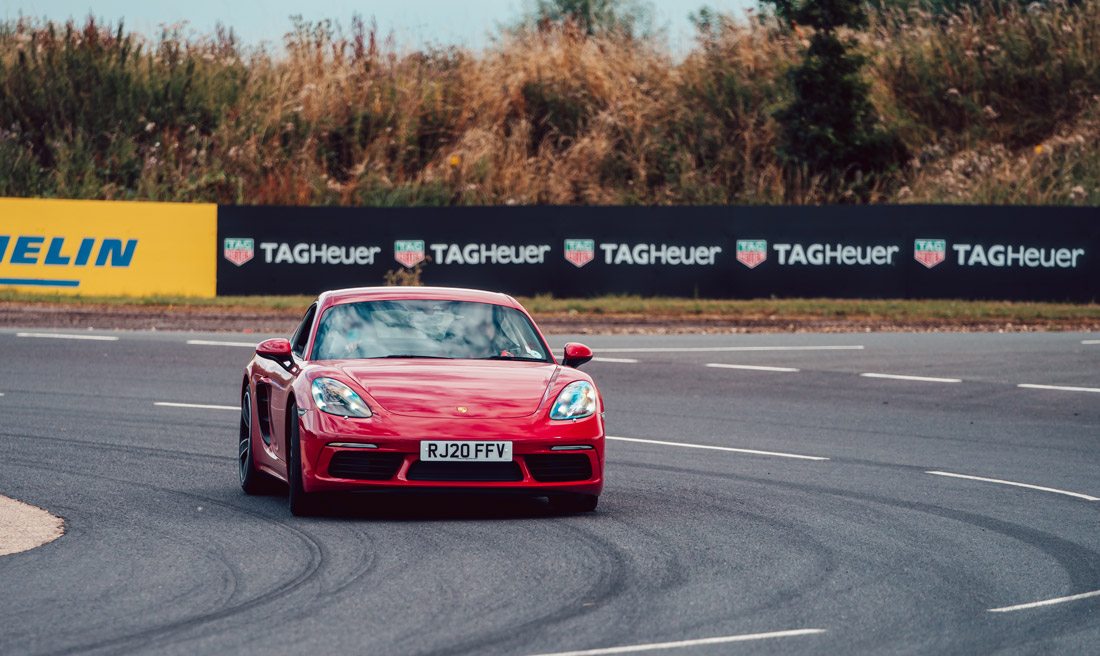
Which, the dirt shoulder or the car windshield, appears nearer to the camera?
the car windshield

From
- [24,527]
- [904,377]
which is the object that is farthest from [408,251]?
[24,527]

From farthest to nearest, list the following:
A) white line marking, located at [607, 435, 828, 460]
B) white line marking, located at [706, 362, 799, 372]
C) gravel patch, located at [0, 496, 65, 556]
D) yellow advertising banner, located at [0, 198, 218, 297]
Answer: yellow advertising banner, located at [0, 198, 218, 297] < white line marking, located at [706, 362, 799, 372] < white line marking, located at [607, 435, 828, 460] < gravel patch, located at [0, 496, 65, 556]

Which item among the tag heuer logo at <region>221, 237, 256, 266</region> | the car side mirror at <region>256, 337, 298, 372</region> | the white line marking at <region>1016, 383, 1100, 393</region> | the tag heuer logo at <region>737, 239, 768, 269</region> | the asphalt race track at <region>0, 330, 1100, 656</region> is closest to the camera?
the asphalt race track at <region>0, 330, 1100, 656</region>

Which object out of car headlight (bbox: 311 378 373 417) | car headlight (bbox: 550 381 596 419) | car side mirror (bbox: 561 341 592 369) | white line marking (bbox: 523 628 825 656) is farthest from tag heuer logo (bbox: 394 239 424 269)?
white line marking (bbox: 523 628 825 656)

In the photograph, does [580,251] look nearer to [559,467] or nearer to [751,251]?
[751,251]

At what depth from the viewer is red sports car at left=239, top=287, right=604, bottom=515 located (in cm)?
796

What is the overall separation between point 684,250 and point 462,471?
19914 millimetres

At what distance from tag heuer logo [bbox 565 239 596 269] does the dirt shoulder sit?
214 cm

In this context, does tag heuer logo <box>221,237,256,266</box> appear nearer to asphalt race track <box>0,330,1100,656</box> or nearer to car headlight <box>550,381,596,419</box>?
asphalt race track <box>0,330,1100,656</box>

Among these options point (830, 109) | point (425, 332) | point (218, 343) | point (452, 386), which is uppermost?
point (830, 109)

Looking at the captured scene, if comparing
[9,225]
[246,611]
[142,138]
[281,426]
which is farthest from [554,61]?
[246,611]

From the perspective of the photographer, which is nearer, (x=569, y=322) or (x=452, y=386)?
(x=452, y=386)

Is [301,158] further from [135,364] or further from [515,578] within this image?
[515,578]

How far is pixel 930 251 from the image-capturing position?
27.2m
